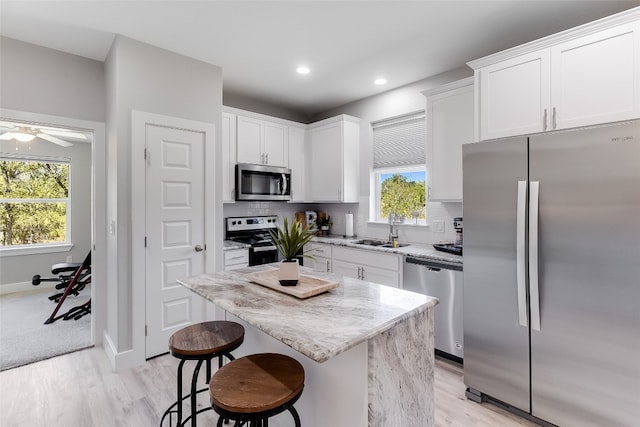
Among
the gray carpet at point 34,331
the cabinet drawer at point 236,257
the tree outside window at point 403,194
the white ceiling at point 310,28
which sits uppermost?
the white ceiling at point 310,28

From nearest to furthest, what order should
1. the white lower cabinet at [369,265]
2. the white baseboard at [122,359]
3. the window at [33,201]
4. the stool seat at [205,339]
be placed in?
the stool seat at [205,339] → the white baseboard at [122,359] → the white lower cabinet at [369,265] → the window at [33,201]

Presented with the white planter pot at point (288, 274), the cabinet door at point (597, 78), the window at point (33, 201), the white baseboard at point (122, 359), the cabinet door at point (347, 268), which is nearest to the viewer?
the white planter pot at point (288, 274)

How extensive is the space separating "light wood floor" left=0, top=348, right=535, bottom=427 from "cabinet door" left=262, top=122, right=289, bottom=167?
245 cm

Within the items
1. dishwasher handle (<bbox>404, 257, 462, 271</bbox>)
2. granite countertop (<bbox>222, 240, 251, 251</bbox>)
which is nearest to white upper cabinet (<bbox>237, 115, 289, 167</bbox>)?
granite countertop (<bbox>222, 240, 251, 251</bbox>)

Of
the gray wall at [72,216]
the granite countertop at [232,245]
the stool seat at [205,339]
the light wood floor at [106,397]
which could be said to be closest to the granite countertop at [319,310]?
the stool seat at [205,339]

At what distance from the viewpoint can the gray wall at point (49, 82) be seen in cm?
255

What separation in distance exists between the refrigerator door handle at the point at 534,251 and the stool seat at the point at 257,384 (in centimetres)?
148

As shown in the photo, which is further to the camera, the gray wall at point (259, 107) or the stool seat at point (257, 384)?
the gray wall at point (259, 107)

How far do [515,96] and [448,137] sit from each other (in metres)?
0.76

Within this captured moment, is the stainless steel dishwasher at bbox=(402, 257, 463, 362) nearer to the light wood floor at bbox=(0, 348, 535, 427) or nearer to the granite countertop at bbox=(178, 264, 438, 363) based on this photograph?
the light wood floor at bbox=(0, 348, 535, 427)

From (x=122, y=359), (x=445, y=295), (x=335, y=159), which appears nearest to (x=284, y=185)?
(x=335, y=159)

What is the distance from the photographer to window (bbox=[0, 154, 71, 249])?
15.5 ft

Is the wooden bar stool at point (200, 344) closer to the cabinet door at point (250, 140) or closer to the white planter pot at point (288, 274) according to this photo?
the white planter pot at point (288, 274)

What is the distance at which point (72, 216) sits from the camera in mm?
5176
